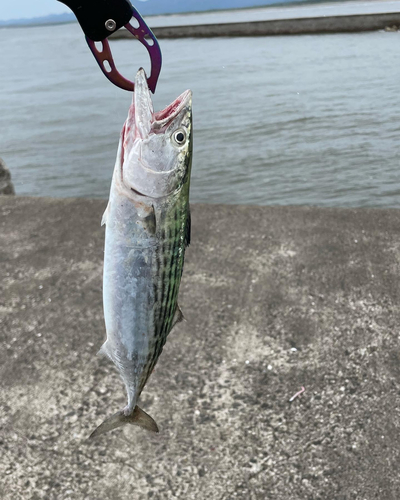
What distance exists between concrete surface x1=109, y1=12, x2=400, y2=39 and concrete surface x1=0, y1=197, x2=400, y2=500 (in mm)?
27553

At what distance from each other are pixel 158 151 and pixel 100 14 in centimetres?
33

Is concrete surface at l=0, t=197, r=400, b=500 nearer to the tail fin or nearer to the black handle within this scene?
the tail fin

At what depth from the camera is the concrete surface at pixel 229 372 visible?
2.39 metres

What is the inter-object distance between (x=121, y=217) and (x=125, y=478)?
1.67m

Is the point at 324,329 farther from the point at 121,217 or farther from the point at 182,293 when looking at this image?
the point at 121,217

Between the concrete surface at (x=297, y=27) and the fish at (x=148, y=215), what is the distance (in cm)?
2990

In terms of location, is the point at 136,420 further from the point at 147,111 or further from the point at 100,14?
the point at 100,14

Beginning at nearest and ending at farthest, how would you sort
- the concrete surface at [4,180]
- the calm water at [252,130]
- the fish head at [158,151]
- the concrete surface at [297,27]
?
the fish head at [158,151] < the concrete surface at [4,180] < the calm water at [252,130] < the concrete surface at [297,27]

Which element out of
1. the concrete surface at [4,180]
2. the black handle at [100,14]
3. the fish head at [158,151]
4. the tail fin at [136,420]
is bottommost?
the concrete surface at [4,180]

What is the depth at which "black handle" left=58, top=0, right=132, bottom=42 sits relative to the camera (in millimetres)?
979

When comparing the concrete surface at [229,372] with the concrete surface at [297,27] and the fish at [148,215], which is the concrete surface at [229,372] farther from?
the concrete surface at [297,27]

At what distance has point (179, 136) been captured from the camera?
1.20 metres

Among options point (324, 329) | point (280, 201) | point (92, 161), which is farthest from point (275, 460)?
point (92, 161)

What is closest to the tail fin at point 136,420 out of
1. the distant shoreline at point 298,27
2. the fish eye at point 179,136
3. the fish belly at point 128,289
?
the fish belly at point 128,289
